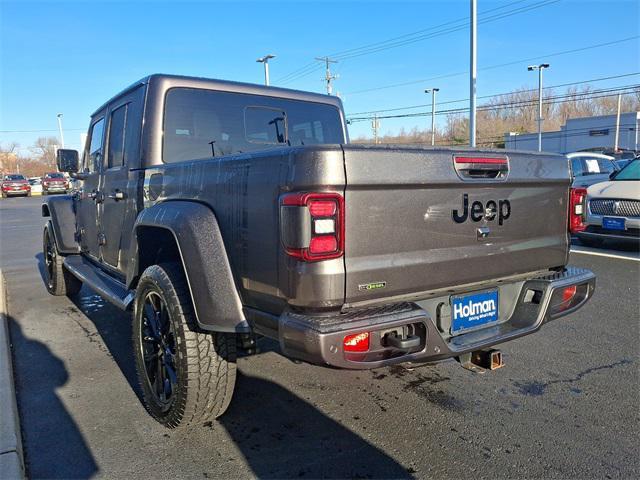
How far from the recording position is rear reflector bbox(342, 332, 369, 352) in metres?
2.10

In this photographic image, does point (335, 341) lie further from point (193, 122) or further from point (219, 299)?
point (193, 122)

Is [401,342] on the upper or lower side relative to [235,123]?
lower

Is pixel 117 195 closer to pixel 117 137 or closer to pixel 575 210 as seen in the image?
pixel 117 137

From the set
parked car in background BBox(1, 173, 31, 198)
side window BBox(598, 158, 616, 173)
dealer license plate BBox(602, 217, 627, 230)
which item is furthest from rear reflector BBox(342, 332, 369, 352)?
parked car in background BBox(1, 173, 31, 198)

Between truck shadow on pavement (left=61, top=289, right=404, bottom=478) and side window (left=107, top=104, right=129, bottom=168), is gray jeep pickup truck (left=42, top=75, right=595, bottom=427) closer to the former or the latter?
truck shadow on pavement (left=61, top=289, right=404, bottom=478)

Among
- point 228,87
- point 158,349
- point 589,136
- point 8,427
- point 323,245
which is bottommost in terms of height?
point 8,427

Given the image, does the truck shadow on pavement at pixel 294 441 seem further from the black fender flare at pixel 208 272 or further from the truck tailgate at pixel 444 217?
the truck tailgate at pixel 444 217

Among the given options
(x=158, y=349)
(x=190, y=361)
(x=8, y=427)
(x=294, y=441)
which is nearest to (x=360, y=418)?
(x=294, y=441)

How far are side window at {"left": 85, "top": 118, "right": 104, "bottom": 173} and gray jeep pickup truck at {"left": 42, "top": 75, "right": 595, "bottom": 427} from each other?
3.58 feet

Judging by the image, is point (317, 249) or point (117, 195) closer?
point (317, 249)

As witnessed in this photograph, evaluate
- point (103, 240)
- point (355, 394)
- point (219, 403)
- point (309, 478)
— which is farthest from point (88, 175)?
point (309, 478)

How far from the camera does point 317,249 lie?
2.10 meters

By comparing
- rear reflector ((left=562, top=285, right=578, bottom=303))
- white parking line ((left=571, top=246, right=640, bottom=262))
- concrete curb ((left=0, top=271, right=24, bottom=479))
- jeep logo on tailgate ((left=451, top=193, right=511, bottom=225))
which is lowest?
white parking line ((left=571, top=246, right=640, bottom=262))

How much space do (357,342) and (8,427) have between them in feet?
7.12
